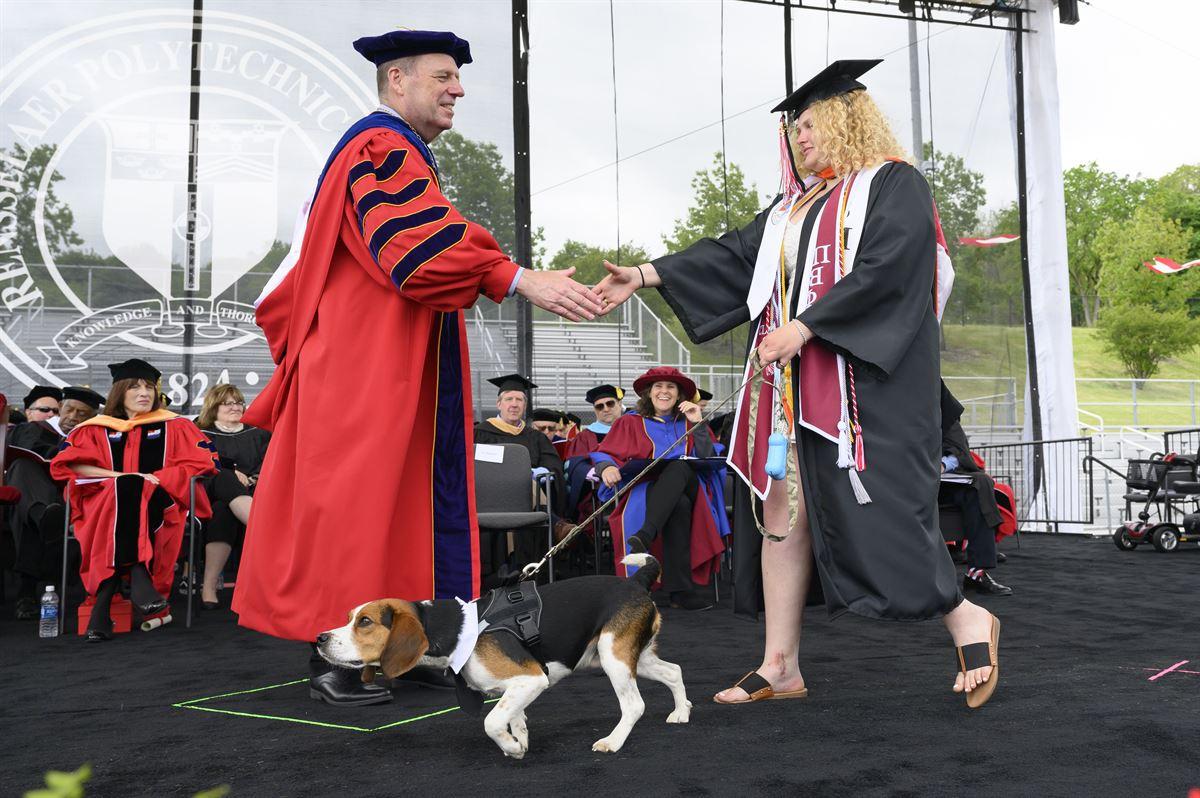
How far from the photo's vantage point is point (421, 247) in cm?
256

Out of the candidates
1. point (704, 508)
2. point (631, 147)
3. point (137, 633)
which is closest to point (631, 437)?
point (704, 508)

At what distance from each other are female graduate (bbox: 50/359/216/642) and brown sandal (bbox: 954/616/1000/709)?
4.03 m

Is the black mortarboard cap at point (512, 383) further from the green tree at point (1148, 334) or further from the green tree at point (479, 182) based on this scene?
the green tree at point (1148, 334)

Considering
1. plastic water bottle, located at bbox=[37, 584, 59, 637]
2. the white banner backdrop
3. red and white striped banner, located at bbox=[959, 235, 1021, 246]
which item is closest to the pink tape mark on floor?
plastic water bottle, located at bbox=[37, 584, 59, 637]

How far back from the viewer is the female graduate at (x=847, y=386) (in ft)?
8.75

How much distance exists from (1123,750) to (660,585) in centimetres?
418

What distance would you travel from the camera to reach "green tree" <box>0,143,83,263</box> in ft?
27.5

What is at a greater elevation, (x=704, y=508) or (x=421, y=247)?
(x=421, y=247)

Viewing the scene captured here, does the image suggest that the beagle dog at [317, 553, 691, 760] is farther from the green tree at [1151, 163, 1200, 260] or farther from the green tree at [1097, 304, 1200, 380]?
the green tree at [1151, 163, 1200, 260]

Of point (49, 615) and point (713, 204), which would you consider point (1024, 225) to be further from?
point (49, 615)

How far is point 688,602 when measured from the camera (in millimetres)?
5816

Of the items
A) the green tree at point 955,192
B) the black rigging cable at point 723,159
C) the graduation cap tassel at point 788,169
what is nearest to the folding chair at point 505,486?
the graduation cap tassel at point 788,169

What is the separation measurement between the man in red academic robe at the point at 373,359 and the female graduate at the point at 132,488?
262 cm

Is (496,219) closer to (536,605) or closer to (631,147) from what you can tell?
(631,147)
